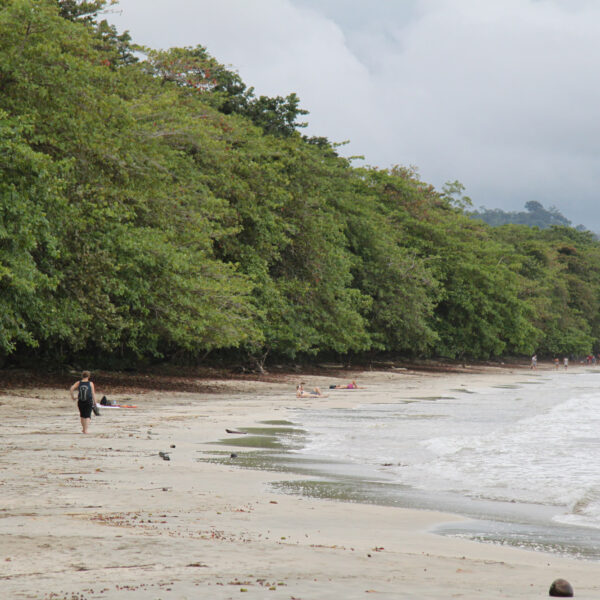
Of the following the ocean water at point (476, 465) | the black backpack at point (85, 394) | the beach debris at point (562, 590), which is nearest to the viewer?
the beach debris at point (562, 590)

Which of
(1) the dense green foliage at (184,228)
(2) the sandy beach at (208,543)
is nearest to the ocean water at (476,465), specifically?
(2) the sandy beach at (208,543)

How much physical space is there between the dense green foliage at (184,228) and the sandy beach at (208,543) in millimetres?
9717

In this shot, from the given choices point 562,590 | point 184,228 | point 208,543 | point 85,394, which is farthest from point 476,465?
point 184,228

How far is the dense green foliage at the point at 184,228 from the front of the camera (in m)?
20.0

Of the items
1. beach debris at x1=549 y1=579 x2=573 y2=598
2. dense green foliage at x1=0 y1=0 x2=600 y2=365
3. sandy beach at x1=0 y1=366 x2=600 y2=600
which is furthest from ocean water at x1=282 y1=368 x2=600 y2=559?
dense green foliage at x1=0 y1=0 x2=600 y2=365

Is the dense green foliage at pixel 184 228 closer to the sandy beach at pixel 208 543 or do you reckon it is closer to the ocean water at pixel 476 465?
the ocean water at pixel 476 465

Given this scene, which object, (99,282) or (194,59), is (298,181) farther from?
(99,282)

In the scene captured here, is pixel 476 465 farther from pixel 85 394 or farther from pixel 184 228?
pixel 184 228

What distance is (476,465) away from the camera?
11.9 meters

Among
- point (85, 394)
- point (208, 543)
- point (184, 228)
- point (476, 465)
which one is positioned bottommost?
point (476, 465)

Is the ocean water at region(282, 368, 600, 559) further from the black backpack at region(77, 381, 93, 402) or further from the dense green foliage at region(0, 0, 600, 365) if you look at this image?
the dense green foliage at region(0, 0, 600, 365)

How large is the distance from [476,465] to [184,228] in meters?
16.3

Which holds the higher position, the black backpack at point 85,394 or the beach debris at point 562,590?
the black backpack at point 85,394

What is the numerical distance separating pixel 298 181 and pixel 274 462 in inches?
1070
